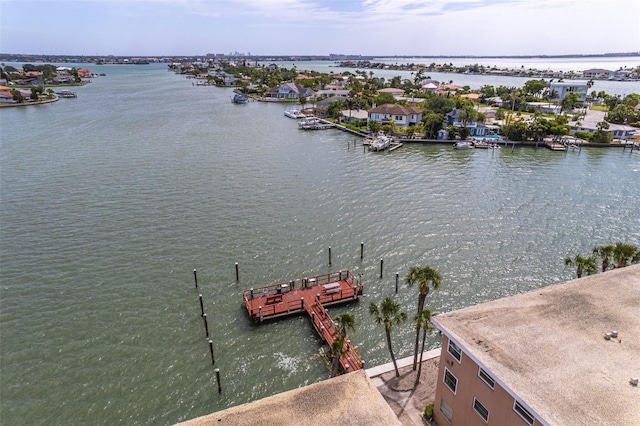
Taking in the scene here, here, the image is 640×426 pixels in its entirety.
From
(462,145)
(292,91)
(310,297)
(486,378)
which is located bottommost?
(310,297)

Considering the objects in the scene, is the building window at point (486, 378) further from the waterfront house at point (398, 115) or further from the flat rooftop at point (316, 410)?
the waterfront house at point (398, 115)

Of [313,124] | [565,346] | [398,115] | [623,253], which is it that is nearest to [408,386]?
[565,346]

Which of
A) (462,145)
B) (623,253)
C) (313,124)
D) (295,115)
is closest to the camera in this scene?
(623,253)

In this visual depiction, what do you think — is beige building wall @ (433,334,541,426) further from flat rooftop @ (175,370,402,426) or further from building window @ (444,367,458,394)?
flat rooftop @ (175,370,402,426)

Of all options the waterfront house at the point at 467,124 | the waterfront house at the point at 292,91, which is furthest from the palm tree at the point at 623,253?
the waterfront house at the point at 292,91

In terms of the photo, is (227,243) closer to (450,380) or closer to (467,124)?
(450,380)

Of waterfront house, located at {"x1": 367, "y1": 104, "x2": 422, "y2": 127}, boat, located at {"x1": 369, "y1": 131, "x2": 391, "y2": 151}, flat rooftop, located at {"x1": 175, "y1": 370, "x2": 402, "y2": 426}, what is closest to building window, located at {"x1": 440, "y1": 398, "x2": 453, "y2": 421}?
flat rooftop, located at {"x1": 175, "y1": 370, "x2": 402, "y2": 426}

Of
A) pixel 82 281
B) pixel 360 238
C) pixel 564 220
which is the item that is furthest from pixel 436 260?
pixel 82 281

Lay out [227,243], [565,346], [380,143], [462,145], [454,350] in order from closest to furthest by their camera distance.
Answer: [565,346] → [454,350] → [227,243] → [380,143] → [462,145]
